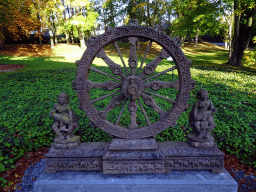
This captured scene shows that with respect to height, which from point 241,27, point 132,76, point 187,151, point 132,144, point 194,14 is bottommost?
point 187,151

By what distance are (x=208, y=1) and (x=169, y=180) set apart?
1638cm

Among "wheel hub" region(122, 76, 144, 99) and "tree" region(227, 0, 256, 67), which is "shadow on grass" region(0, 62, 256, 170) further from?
"tree" region(227, 0, 256, 67)

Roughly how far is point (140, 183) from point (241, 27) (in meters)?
16.4

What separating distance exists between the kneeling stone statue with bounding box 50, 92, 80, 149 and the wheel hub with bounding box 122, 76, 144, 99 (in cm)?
112

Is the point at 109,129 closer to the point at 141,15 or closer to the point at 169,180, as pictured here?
the point at 169,180

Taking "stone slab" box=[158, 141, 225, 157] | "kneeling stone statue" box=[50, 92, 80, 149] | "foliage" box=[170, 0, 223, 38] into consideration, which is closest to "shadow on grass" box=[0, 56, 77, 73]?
"foliage" box=[170, 0, 223, 38]

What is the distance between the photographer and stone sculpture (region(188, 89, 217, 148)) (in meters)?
3.12

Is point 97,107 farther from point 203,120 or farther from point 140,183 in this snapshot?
point 203,120

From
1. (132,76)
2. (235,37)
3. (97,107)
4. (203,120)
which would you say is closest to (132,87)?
(132,76)

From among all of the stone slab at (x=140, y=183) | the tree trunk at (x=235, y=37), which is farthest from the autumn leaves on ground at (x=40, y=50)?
the stone slab at (x=140, y=183)

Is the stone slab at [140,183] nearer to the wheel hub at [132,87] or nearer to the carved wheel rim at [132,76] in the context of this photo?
the carved wheel rim at [132,76]

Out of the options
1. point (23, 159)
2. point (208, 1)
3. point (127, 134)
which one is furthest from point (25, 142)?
point (208, 1)

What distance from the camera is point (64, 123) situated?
3211 millimetres

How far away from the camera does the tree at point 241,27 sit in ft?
43.2
